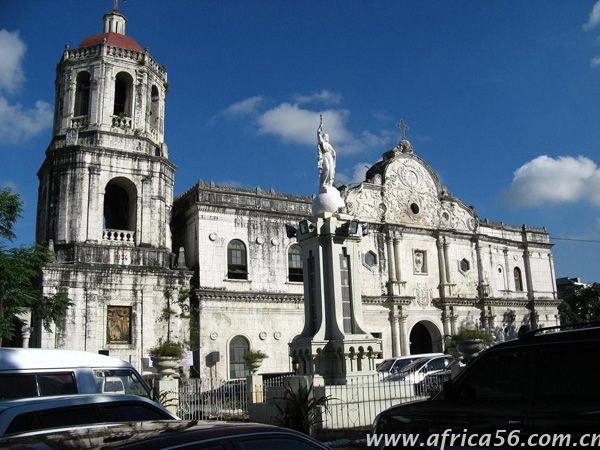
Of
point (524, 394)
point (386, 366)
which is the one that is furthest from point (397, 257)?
point (524, 394)

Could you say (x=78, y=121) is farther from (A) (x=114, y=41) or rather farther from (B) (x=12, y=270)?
(B) (x=12, y=270)

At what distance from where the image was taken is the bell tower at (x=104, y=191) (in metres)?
21.1

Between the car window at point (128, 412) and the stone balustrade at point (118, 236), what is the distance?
17162 millimetres

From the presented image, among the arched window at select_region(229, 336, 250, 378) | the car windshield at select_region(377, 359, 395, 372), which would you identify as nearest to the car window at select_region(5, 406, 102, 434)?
the car windshield at select_region(377, 359, 395, 372)

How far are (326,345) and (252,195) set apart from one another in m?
14.0

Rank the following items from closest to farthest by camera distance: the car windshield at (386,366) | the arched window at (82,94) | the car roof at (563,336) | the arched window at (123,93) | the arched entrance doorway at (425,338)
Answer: the car roof at (563,336) < the car windshield at (386,366) < the arched window at (82,94) < the arched window at (123,93) < the arched entrance doorway at (425,338)

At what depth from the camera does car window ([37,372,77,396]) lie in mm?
8216

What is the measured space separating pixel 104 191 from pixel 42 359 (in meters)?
15.4

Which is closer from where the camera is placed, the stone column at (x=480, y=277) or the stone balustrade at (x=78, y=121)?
the stone balustrade at (x=78, y=121)

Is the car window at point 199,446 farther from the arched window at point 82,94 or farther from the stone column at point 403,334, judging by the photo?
the stone column at point 403,334

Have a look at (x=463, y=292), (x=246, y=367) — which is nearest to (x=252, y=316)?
(x=246, y=367)

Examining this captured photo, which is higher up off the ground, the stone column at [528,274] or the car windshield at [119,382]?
the stone column at [528,274]

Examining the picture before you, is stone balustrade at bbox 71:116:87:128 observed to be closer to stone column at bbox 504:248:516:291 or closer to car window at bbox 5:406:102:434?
car window at bbox 5:406:102:434

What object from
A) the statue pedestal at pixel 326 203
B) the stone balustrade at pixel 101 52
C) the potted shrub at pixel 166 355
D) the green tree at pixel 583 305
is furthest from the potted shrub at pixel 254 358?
the green tree at pixel 583 305
